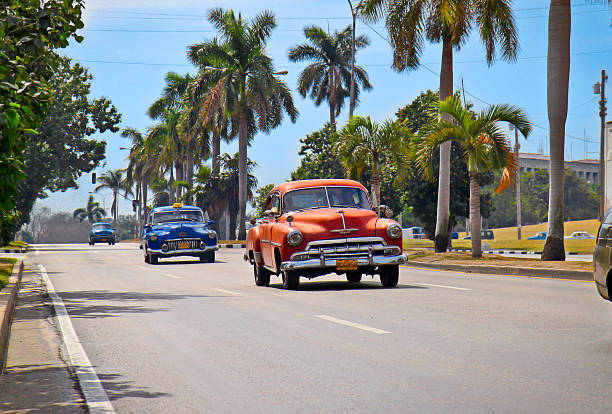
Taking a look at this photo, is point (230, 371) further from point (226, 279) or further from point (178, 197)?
point (178, 197)

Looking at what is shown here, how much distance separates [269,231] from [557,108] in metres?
10.1

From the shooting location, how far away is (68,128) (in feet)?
187

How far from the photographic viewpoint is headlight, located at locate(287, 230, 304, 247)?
48.6ft

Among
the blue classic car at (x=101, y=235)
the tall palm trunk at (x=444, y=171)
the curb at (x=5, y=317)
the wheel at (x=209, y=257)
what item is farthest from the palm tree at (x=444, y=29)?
the blue classic car at (x=101, y=235)

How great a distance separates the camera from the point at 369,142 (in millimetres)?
34312

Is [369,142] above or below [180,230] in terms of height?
above

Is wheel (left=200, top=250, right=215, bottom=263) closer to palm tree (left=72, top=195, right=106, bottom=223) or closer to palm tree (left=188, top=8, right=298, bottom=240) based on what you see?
palm tree (left=188, top=8, right=298, bottom=240)

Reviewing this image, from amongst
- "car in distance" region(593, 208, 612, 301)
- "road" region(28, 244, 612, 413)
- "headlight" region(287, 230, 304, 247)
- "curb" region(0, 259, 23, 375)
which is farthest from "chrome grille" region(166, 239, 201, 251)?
"car in distance" region(593, 208, 612, 301)

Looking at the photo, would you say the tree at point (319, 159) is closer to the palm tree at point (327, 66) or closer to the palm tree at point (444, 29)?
the palm tree at point (327, 66)

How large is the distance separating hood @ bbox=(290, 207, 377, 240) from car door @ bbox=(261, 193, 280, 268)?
87 centimetres

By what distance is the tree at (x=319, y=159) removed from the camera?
65.6 m

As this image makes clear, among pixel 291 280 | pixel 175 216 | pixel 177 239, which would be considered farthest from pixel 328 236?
pixel 175 216

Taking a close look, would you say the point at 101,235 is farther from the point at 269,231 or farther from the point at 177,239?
the point at 269,231

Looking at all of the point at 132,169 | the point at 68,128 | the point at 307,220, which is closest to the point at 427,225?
the point at 68,128
